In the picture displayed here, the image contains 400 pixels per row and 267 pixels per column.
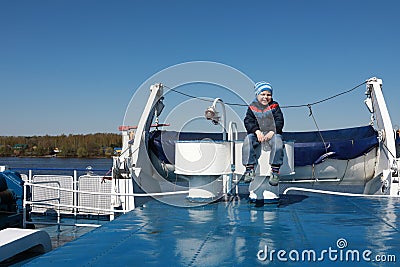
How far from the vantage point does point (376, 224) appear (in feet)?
15.3

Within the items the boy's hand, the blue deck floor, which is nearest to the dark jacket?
the boy's hand

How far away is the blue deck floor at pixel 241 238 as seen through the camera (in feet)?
11.0

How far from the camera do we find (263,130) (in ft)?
19.1

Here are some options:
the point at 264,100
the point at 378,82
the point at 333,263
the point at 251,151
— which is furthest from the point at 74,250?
the point at 378,82

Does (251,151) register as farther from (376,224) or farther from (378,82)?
(378,82)

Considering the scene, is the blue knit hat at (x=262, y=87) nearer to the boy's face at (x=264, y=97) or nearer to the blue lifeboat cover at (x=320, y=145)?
the boy's face at (x=264, y=97)

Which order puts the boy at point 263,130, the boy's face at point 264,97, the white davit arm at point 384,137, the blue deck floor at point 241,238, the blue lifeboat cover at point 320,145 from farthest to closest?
the blue lifeboat cover at point 320,145 → the white davit arm at point 384,137 → the boy's face at point 264,97 → the boy at point 263,130 → the blue deck floor at point 241,238

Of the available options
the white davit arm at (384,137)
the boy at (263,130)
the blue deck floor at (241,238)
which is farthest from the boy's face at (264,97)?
the white davit arm at (384,137)

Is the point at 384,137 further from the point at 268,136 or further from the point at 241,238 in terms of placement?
the point at 241,238

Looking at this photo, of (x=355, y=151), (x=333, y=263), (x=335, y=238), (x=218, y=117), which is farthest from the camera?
(x=355, y=151)

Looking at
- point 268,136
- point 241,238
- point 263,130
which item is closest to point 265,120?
point 263,130

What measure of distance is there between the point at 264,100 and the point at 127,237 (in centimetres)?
262

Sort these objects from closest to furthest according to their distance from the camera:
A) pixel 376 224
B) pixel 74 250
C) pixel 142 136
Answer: pixel 74 250 < pixel 376 224 < pixel 142 136

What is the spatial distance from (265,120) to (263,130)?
133mm
